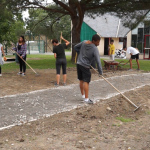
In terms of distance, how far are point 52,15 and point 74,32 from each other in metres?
3.00

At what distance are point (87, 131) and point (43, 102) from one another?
1.86 meters

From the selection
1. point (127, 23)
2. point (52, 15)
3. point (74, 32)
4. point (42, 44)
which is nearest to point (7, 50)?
point (42, 44)

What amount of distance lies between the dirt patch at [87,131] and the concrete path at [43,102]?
32 cm

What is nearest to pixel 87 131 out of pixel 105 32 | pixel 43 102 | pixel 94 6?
pixel 43 102

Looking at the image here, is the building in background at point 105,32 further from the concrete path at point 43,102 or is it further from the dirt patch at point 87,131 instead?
the dirt patch at point 87,131

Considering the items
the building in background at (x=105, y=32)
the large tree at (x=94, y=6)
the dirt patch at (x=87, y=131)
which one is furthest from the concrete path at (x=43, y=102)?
the building in background at (x=105, y=32)

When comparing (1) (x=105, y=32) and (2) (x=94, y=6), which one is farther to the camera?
(1) (x=105, y=32)

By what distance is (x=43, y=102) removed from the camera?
5.65m

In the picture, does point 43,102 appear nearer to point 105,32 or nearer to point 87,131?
point 87,131

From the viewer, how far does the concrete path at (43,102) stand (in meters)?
4.63

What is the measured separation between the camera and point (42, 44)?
103 ft

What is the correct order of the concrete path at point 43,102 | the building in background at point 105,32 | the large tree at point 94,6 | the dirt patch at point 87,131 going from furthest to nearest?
the building in background at point 105,32 < the large tree at point 94,6 < the concrete path at point 43,102 < the dirt patch at point 87,131

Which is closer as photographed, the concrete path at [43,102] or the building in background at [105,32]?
the concrete path at [43,102]

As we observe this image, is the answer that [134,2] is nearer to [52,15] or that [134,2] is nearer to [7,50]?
[52,15]
